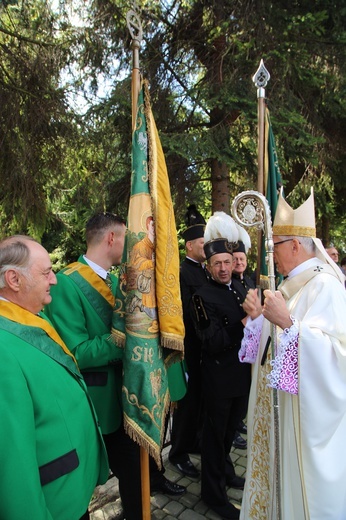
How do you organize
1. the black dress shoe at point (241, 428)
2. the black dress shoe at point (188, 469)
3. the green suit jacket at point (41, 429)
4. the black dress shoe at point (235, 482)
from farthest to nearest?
the black dress shoe at point (241, 428), the black dress shoe at point (188, 469), the black dress shoe at point (235, 482), the green suit jacket at point (41, 429)

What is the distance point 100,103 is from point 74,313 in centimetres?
485

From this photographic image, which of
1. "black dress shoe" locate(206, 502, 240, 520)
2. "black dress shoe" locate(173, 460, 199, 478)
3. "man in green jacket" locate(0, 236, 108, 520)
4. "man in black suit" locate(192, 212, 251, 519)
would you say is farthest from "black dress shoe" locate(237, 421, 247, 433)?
"man in green jacket" locate(0, 236, 108, 520)

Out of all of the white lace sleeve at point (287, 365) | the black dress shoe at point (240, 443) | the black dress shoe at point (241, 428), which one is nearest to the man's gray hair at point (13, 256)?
the white lace sleeve at point (287, 365)

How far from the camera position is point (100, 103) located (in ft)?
19.9

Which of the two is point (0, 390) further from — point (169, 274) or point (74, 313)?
point (169, 274)

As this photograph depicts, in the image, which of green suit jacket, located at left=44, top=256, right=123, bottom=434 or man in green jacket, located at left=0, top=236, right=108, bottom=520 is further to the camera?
green suit jacket, located at left=44, top=256, right=123, bottom=434

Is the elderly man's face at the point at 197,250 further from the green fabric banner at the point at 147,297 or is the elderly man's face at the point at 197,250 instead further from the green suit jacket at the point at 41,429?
the green suit jacket at the point at 41,429

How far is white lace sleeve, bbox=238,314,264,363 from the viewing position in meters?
2.76

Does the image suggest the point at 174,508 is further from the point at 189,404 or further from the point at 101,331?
the point at 101,331

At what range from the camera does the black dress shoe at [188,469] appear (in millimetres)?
3539

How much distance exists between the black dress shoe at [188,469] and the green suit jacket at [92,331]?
1.63m

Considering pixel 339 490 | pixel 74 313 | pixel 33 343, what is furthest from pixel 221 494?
pixel 33 343

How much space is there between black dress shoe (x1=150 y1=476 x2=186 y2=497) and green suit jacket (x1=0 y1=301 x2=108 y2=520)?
169 cm

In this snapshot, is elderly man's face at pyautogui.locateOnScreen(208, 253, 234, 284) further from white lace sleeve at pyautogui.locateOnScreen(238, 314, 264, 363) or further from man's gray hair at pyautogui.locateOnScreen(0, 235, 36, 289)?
man's gray hair at pyautogui.locateOnScreen(0, 235, 36, 289)
